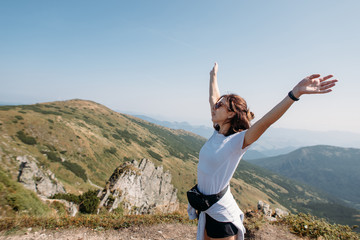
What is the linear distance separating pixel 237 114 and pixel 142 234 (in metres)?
7.26

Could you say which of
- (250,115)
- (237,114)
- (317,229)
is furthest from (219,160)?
Result: (317,229)

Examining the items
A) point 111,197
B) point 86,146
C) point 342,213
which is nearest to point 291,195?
point 342,213

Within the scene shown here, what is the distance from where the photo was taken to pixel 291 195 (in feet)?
580

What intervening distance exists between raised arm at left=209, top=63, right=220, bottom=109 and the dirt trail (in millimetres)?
6561

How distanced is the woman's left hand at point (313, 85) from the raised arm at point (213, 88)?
1.80 m

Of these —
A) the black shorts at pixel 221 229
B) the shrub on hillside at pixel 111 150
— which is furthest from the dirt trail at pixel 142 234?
the shrub on hillside at pixel 111 150

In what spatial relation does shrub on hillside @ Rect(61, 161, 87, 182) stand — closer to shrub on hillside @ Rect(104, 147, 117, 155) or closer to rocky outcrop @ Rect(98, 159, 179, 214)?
rocky outcrop @ Rect(98, 159, 179, 214)

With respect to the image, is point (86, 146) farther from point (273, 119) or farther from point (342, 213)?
point (342, 213)

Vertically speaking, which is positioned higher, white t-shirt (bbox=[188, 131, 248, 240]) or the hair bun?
the hair bun

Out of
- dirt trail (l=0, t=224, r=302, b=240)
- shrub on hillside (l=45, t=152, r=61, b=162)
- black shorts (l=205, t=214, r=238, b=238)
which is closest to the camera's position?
black shorts (l=205, t=214, r=238, b=238)

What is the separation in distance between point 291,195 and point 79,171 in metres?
198

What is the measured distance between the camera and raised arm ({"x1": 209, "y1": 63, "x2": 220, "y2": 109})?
3721mm

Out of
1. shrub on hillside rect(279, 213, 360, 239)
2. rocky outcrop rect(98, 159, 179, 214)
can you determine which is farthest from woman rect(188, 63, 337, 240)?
rocky outcrop rect(98, 159, 179, 214)

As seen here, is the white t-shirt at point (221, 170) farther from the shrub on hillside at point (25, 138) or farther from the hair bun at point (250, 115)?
the shrub on hillside at point (25, 138)
